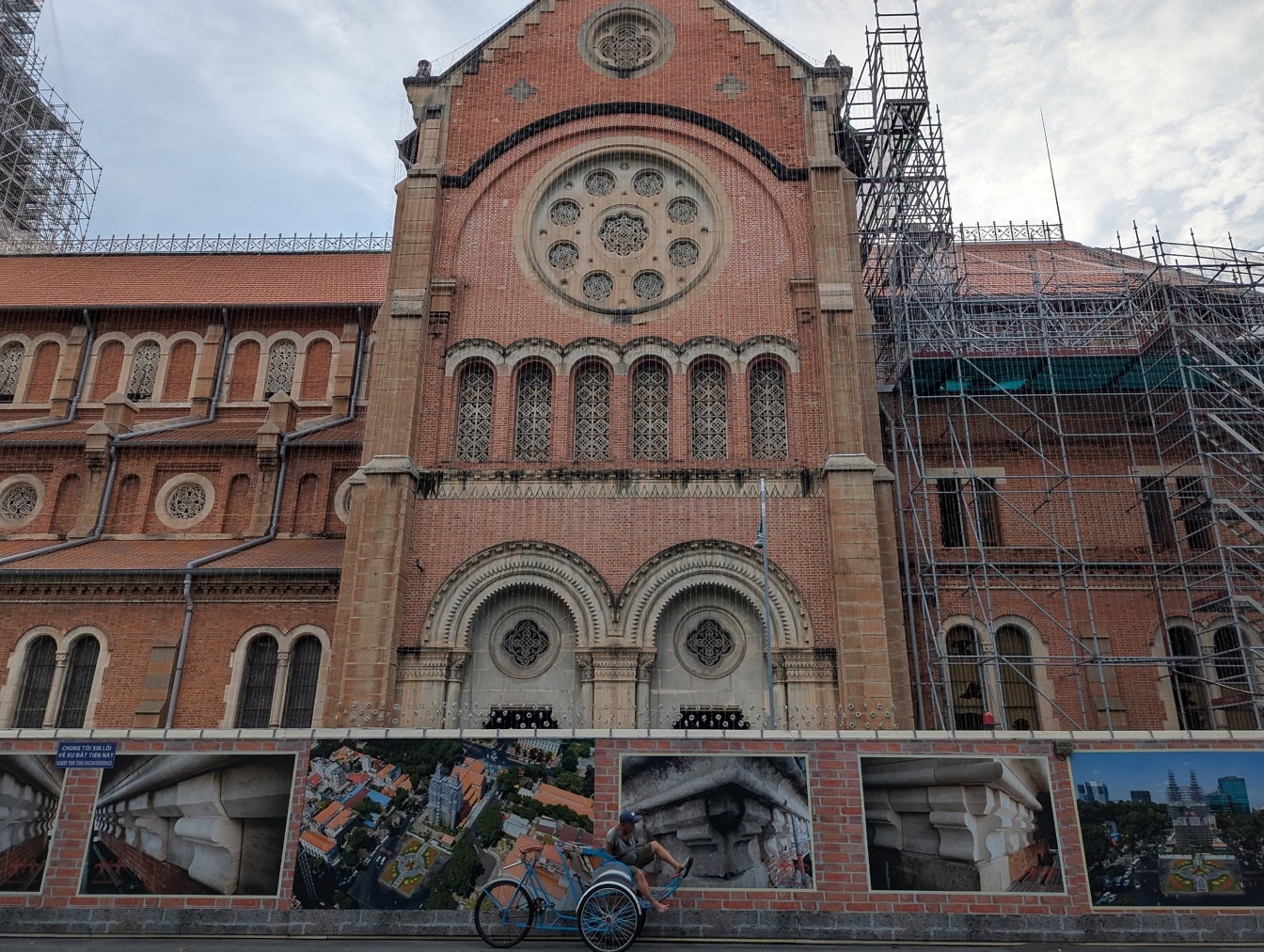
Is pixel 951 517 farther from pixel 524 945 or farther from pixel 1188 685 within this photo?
pixel 524 945

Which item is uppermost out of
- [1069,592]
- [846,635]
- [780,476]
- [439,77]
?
[439,77]

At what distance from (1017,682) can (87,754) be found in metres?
18.8

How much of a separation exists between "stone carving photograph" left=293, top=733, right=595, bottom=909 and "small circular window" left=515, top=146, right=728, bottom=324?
12.1 m

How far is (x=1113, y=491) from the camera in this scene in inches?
851

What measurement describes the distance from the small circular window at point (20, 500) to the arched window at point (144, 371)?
156 inches

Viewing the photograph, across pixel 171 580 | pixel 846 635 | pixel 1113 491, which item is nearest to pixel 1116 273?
pixel 1113 491

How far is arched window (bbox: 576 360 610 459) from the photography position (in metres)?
20.1

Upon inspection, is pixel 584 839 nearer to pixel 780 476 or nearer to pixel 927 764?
pixel 927 764

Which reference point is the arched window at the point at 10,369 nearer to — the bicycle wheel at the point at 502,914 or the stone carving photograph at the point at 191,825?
the stone carving photograph at the point at 191,825

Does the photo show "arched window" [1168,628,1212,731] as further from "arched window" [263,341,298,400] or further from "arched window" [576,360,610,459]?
"arched window" [263,341,298,400]

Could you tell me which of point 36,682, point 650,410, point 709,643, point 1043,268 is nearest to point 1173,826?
point 709,643

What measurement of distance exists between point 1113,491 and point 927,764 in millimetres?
13706

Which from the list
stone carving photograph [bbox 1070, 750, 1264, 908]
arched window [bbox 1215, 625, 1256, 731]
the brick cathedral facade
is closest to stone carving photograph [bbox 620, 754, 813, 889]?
stone carving photograph [bbox 1070, 750, 1264, 908]

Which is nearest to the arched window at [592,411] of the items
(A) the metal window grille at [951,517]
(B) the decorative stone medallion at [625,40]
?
(B) the decorative stone medallion at [625,40]
